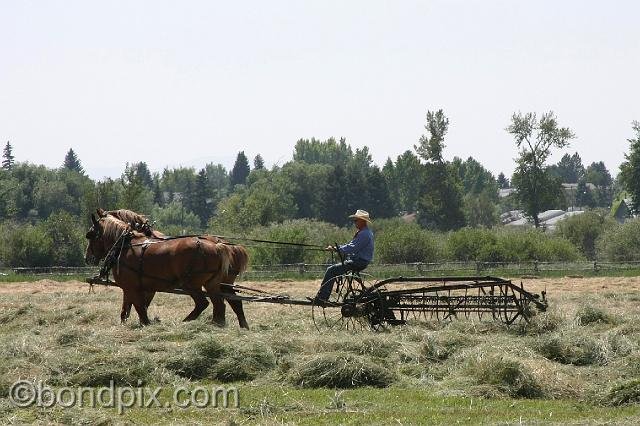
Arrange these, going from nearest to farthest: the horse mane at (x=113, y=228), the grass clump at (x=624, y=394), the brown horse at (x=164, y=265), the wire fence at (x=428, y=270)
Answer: the grass clump at (x=624, y=394)
the brown horse at (x=164, y=265)
the horse mane at (x=113, y=228)
the wire fence at (x=428, y=270)

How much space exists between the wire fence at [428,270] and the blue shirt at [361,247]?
80.3ft

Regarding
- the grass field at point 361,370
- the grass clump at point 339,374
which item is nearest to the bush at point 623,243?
the grass field at point 361,370

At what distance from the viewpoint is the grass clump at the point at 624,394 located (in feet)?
33.0

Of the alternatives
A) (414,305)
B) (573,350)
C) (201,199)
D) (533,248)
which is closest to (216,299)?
(414,305)

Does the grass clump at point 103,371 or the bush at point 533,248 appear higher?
the bush at point 533,248

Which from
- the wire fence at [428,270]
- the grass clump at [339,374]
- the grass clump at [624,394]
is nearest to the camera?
the grass clump at [624,394]

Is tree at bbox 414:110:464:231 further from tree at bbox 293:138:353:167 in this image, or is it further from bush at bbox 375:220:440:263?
tree at bbox 293:138:353:167

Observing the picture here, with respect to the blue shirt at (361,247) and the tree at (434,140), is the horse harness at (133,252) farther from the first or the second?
the tree at (434,140)

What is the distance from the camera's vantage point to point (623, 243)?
6241 cm

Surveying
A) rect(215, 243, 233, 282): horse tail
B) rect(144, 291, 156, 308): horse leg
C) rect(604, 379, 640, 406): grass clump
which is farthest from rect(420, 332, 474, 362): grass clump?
rect(144, 291, 156, 308): horse leg

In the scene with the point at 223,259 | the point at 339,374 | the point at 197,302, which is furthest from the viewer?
the point at 197,302

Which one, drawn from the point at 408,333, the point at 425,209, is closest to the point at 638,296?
the point at 408,333

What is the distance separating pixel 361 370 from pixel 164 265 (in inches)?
256

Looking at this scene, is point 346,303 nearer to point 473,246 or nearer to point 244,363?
point 244,363
